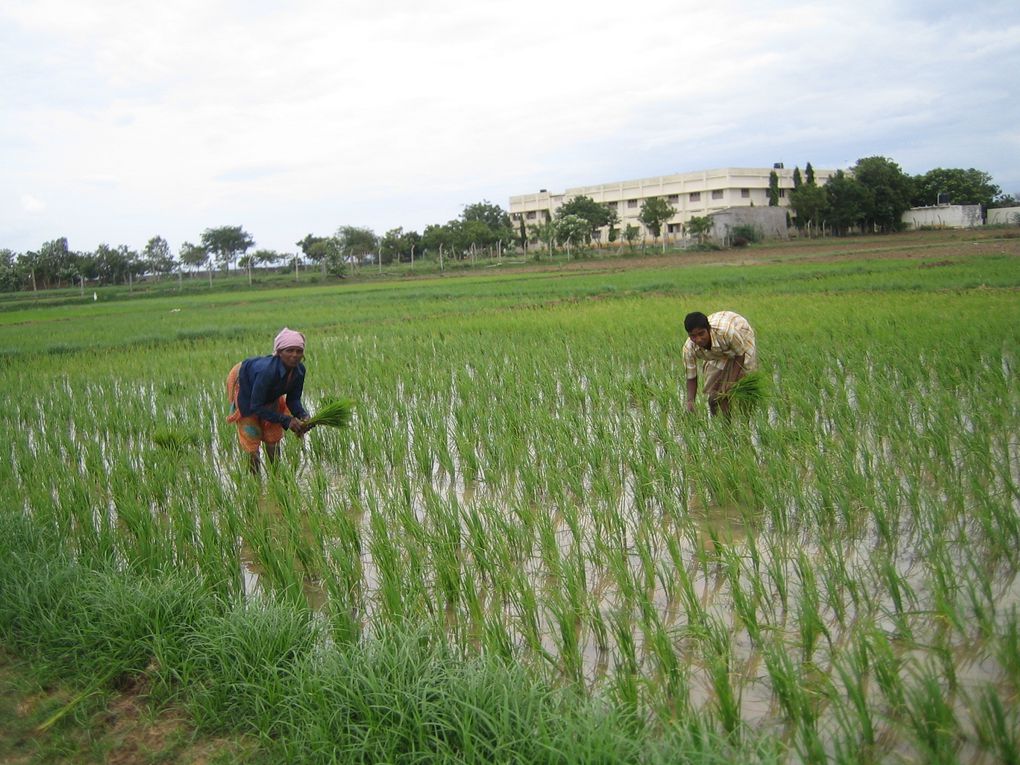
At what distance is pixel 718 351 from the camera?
453 centimetres

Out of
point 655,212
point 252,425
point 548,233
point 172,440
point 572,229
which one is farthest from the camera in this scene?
point 548,233

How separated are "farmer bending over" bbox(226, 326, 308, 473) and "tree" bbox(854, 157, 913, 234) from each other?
1525 inches

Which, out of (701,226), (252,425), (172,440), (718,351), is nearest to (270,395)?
(252,425)

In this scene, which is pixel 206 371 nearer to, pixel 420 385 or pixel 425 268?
pixel 420 385

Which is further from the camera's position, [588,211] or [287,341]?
[588,211]

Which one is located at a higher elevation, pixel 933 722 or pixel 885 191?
pixel 885 191

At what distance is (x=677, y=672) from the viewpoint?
2043 millimetres

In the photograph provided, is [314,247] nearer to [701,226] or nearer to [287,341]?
[701,226]

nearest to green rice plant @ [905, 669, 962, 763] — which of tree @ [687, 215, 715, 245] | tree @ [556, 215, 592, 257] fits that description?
tree @ [687, 215, 715, 245]

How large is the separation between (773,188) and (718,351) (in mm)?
44202

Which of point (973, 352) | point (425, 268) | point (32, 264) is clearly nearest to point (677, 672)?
point (973, 352)

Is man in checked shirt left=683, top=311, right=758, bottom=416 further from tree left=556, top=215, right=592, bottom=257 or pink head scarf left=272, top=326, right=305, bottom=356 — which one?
tree left=556, top=215, right=592, bottom=257

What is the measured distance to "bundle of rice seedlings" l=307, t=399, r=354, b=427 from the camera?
430cm

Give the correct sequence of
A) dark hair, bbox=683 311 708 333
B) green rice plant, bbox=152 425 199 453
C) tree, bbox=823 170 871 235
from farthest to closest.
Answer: tree, bbox=823 170 871 235, green rice plant, bbox=152 425 199 453, dark hair, bbox=683 311 708 333
